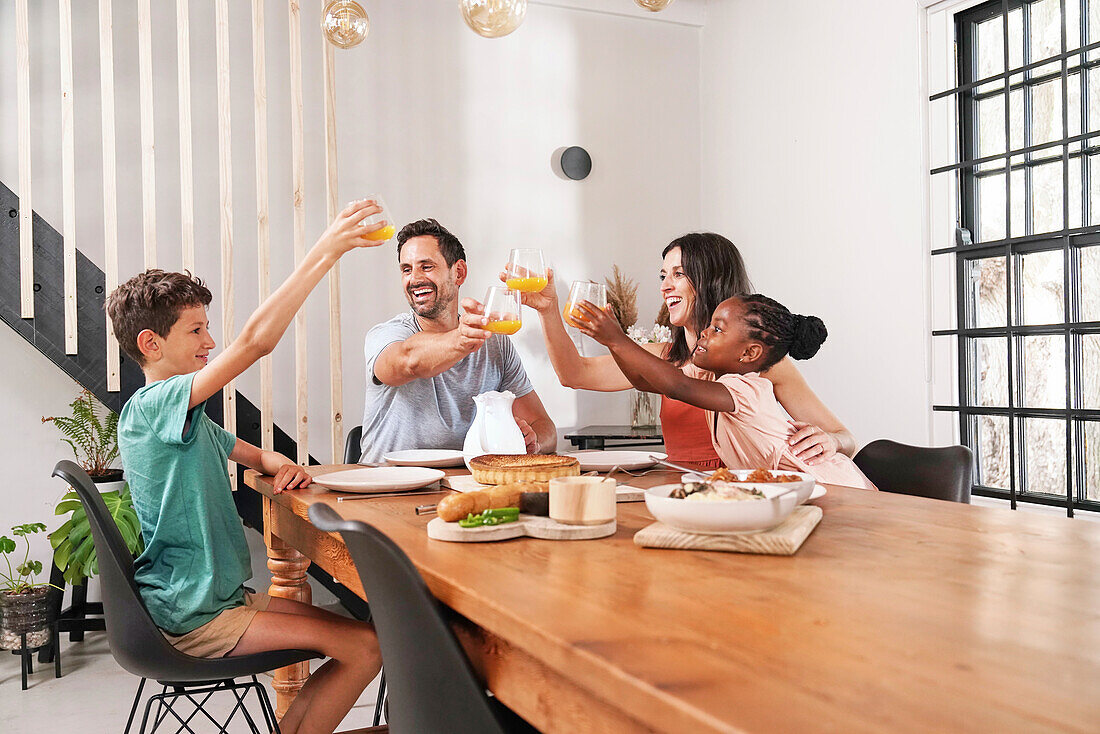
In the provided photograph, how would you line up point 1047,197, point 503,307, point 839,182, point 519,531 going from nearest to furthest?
point 519,531 → point 503,307 → point 1047,197 → point 839,182

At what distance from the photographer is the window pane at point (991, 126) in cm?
351

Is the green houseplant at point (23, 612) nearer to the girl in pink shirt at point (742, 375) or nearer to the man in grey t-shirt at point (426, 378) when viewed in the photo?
the man in grey t-shirt at point (426, 378)

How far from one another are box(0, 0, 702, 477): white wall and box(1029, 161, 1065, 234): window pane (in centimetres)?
197

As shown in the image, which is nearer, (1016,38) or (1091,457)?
(1091,457)

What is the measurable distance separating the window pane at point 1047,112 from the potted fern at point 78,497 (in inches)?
141

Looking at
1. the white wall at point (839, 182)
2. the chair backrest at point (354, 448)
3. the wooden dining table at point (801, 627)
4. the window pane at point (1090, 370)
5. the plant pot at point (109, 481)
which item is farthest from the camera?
the white wall at point (839, 182)

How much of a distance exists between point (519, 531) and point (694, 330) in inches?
58.8

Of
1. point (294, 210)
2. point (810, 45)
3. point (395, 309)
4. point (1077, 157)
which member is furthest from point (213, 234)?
point (1077, 157)

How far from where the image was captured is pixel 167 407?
5.96 feet

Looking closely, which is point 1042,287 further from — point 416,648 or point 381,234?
point 416,648

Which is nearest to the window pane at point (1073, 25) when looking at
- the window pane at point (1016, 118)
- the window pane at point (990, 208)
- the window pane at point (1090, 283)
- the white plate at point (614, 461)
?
the window pane at point (1016, 118)

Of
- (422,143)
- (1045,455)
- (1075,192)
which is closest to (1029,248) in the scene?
(1075,192)

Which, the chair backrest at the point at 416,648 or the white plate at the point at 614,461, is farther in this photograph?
the white plate at the point at 614,461

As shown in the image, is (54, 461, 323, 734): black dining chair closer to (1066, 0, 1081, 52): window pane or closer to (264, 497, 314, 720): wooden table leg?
(264, 497, 314, 720): wooden table leg
